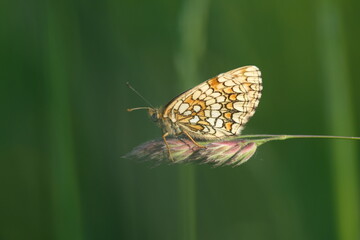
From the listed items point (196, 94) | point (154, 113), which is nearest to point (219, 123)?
point (196, 94)

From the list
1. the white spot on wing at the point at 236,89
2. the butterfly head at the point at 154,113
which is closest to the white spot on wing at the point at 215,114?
the white spot on wing at the point at 236,89

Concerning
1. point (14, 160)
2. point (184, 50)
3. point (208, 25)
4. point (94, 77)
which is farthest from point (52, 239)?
point (208, 25)

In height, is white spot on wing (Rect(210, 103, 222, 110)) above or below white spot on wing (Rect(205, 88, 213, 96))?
below

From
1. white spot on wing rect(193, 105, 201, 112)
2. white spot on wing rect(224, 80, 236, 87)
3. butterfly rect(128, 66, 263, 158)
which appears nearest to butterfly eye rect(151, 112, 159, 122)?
butterfly rect(128, 66, 263, 158)

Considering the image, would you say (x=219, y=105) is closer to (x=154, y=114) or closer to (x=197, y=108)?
(x=197, y=108)

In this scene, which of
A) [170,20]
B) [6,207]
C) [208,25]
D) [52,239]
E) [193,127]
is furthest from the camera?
[208,25]

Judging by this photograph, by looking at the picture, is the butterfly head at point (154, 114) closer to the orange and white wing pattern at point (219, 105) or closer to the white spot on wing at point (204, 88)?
the orange and white wing pattern at point (219, 105)

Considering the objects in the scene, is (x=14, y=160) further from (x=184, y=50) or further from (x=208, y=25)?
(x=208, y=25)

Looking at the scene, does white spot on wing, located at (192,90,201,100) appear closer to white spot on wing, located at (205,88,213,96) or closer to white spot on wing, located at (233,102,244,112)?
white spot on wing, located at (205,88,213,96)
